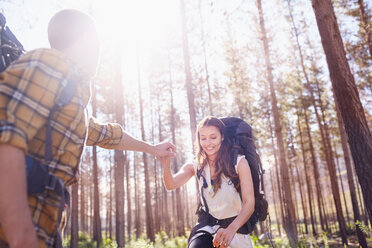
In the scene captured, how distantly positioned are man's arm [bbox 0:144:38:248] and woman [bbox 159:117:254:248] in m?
1.63

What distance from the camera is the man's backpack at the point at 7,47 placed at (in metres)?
1.55

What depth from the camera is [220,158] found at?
9.65 ft

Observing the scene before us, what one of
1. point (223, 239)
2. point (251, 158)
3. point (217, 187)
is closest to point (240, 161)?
point (251, 158)

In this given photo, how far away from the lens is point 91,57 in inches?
64.1

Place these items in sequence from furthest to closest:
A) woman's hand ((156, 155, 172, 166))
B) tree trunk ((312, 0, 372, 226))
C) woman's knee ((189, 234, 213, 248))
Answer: tree trunk ((312, 0, 372, 226)), woman's hand ((156, 155, 172, 166)), woman's knee ((189, 234, 213, 248))

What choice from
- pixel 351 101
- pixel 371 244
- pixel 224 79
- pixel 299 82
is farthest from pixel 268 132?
pixel 351 101

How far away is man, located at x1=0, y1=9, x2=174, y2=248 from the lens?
1.10 metres

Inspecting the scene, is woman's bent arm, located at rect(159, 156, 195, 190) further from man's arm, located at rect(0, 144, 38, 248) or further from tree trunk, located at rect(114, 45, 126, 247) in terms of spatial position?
tree trunk, located at rect(114, 45, 126, 247)

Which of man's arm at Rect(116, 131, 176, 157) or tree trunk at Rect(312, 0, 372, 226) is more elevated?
tree trunk at Rect(312, 0, 372, 226)

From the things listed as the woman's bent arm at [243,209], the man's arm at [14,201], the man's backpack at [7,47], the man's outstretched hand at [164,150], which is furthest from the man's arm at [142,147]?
the man's arm at [14,201]

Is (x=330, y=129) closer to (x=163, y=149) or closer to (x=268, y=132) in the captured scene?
(x=268, y=132)

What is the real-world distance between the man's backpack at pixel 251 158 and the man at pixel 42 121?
181 cm

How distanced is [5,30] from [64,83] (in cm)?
71

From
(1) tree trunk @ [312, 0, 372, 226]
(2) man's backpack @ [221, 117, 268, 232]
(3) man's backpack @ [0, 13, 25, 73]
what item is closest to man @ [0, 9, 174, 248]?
(3) man's backpack @ [0, 13, 25, 73]
